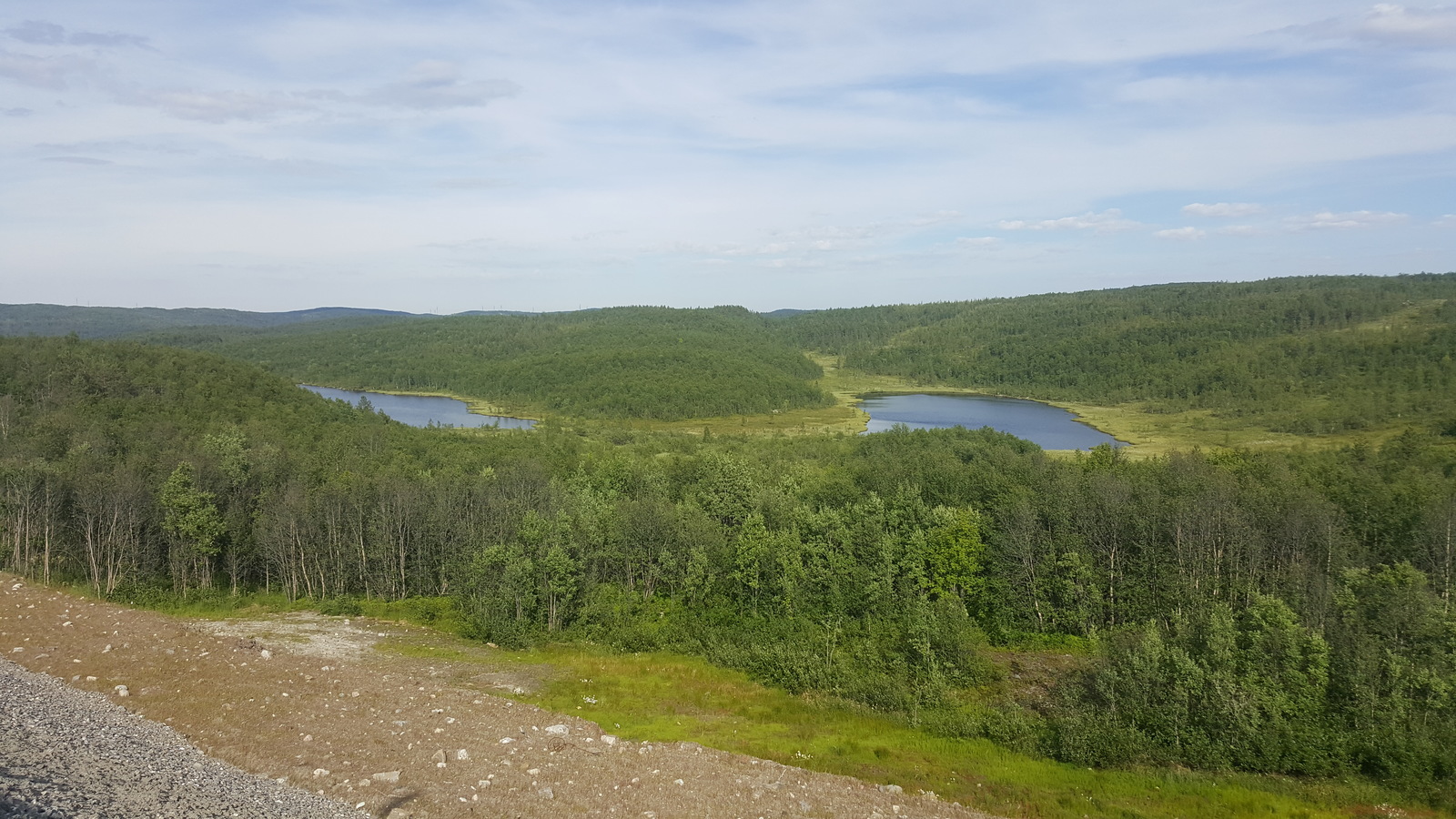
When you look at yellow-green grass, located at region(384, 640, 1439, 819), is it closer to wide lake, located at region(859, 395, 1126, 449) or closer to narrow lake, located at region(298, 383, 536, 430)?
wide lake, located at region(859, 395, 1126, 449)

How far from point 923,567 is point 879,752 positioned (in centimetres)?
1769

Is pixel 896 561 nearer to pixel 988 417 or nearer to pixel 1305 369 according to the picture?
pixel 988 417

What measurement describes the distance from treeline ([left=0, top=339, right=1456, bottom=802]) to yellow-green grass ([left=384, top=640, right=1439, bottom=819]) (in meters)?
1.18

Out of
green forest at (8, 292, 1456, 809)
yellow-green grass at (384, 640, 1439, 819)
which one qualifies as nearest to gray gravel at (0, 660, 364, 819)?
yellow-green grass at (384, 640, 1439, 819)

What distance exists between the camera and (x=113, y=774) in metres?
15.7

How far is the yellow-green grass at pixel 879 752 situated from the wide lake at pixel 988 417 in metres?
81.9

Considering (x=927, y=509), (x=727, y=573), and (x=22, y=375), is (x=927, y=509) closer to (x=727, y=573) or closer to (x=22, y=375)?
(x=727, y=573)

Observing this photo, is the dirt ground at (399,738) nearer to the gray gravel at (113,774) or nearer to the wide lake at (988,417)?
the gray gravel at (113,774)

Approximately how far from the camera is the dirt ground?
59.5 ft

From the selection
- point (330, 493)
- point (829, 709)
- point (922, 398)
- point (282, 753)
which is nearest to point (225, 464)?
point (330, 493)

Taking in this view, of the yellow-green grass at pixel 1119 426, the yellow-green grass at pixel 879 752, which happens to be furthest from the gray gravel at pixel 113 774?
the yellow-green grass at pixel 1119 426

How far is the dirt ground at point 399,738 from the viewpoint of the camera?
18.1m

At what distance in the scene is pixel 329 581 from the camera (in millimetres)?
47375

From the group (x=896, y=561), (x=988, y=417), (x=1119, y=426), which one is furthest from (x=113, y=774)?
(x=988, y=417)
